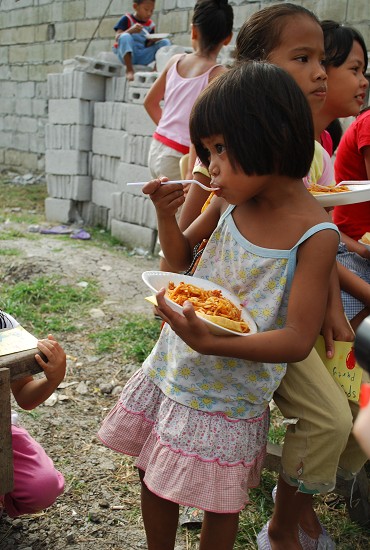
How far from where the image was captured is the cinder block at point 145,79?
6.52m

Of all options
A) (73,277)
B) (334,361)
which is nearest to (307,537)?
(334,361)

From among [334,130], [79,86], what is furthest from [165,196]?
[79,86]

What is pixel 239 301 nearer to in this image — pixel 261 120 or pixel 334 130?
pixel 261 120

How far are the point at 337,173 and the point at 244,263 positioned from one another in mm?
1025

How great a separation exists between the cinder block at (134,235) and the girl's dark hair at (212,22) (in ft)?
9.20

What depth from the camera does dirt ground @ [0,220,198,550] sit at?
237 centimetres

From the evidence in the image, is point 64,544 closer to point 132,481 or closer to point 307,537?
point 132,481

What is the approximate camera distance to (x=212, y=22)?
4.03m

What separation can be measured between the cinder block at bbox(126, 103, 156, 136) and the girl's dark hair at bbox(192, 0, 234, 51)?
93.4 inches

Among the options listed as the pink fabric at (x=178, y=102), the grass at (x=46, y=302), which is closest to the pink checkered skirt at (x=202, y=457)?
the grass at (x=46, y=302)

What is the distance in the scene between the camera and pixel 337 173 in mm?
2564

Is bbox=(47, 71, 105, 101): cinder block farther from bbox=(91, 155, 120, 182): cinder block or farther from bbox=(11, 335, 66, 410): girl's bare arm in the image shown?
bbox=(11, 335, 66, 410): girl's bare arm

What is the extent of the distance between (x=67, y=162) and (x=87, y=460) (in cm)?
552

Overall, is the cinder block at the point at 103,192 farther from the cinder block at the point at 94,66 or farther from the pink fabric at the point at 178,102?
the pink fabric at the point at 178,102
